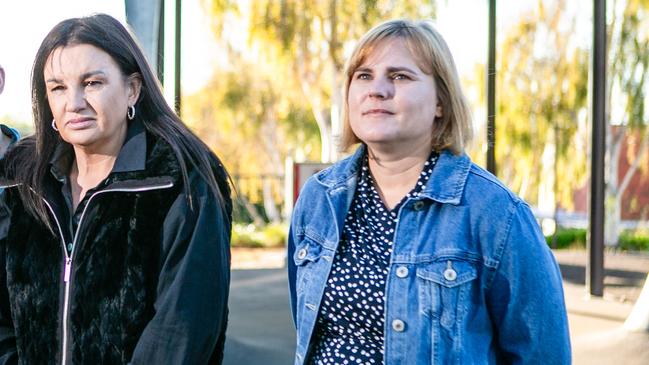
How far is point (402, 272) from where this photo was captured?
1.74m

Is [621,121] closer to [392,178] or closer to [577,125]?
[577,125]

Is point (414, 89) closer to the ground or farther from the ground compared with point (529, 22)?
closer to the ground

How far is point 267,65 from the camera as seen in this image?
72.3ft

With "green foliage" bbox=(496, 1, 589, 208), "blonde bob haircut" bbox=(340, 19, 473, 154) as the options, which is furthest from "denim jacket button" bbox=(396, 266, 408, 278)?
"green foliage" bbox=(496, 1, 589, 208)

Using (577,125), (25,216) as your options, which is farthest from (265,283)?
(577,125)

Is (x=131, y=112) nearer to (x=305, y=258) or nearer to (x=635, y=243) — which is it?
(x=305, y=258)

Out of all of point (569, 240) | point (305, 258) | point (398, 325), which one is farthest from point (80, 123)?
point (569, 240)

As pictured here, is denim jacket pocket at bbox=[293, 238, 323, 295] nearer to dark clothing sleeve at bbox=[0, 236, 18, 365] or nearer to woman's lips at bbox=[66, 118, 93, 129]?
woman's lips at bbox=[66, 118, 93, 129]

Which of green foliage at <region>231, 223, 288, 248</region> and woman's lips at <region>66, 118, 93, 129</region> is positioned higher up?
A: woman's lips at <region>66, 118, 93, 129</region>

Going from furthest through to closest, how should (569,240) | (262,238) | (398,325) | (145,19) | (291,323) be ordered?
(262,238) → (569,240) → (291,323) → (145,19) → (398,325)

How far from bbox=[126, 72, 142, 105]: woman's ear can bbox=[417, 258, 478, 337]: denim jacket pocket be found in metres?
0.79

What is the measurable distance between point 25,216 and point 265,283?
7.99 metres

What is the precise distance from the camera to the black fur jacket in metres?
1.79

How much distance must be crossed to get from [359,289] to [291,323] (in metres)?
5.17
